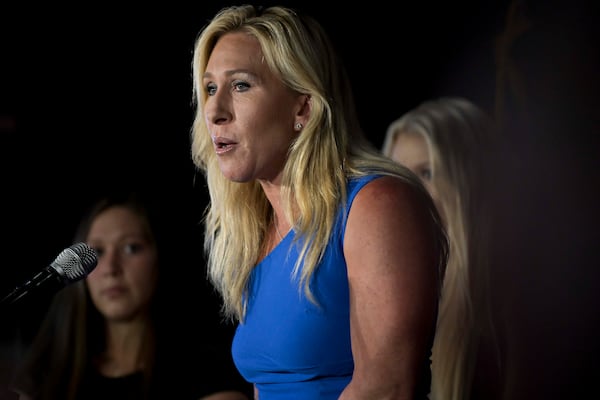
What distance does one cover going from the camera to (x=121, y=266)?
2488 mm

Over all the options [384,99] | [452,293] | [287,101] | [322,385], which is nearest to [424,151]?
[384,99]

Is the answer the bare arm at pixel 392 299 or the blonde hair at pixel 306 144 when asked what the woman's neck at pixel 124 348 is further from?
the bare arm at pixel 392 299

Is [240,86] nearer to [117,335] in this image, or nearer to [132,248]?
[132,248]

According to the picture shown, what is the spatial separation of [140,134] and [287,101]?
47.1 inches

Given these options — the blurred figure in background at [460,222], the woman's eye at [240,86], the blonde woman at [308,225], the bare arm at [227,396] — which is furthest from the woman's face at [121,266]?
the woman's eye at [240,86]

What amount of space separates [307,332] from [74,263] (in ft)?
1.51

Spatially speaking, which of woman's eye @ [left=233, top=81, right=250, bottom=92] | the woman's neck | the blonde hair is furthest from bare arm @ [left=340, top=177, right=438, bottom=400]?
the woman's neck

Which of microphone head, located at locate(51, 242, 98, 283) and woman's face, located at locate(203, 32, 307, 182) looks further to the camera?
woman's face, located at locate(203, 32, 307, 182)

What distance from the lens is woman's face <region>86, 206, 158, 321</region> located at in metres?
2.47

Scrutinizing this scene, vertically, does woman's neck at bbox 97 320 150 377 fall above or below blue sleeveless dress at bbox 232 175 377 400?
below

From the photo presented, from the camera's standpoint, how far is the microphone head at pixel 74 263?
51.1 inches

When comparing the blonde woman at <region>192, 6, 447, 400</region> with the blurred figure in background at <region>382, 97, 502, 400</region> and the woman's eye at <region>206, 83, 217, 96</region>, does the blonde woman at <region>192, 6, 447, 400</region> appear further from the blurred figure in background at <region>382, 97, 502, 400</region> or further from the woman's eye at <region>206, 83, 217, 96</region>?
the blurred figure in background at <region>382, 97, 502, 400</region>

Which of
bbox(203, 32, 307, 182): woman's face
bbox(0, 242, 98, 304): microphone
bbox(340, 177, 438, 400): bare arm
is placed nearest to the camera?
bbox(0, 242, 98, 304): microphone

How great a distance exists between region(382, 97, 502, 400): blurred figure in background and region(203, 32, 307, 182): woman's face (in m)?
0.88
